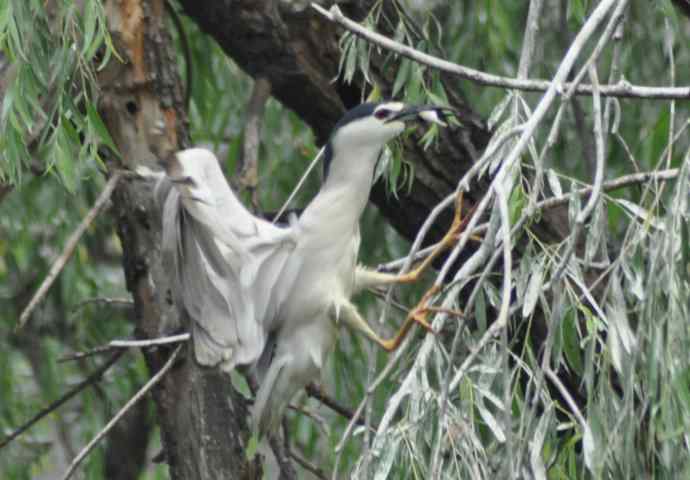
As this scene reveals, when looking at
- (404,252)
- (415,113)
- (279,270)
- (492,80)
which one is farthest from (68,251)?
(404,252)

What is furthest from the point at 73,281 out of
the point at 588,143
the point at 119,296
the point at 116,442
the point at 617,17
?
the point at 617,17

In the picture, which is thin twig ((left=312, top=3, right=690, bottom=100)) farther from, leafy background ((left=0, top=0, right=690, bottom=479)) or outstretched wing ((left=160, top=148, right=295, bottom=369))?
outstretched wing ((left=160, top=148, right=295, bottom=369))

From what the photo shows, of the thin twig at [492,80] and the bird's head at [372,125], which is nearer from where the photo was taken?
the thin twig at [492,80]

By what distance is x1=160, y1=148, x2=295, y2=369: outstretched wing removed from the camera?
2459 millimetres

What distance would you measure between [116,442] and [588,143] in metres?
1.55

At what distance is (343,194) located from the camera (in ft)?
8.77

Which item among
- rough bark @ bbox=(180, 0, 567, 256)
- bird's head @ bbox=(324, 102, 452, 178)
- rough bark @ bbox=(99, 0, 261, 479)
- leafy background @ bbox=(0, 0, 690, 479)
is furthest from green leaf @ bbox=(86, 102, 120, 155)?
rough bark @ bbox=(180, 0, 567, 256)

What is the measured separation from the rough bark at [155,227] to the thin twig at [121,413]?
0.06 m

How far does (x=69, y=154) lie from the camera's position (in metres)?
2.67

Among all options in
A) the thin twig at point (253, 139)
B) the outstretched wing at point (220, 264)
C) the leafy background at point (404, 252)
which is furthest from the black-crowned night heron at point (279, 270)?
the thin twig at point (253, 139)

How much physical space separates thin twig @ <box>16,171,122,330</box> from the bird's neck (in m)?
0.41

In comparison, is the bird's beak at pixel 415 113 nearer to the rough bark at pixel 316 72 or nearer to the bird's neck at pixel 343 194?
the bird's neck at pixel 343 194

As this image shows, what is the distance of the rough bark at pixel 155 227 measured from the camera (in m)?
3.07

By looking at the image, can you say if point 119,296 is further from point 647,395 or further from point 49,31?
point 647,395
